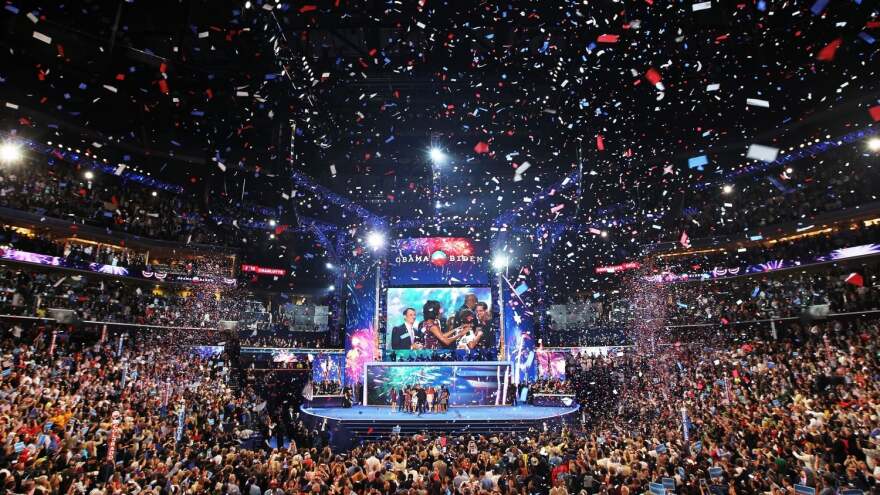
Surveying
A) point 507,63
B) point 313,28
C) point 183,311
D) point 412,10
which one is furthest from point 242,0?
point 183,311

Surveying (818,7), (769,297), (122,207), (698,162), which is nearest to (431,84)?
(818,7)

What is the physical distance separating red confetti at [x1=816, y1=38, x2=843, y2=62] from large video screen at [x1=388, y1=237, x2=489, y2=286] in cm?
1730

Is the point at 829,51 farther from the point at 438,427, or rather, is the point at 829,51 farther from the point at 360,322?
the point at 360,322

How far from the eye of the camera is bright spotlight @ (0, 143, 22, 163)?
2040 centimetres

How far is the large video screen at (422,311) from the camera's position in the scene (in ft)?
85.2

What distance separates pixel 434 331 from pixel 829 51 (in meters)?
20.3

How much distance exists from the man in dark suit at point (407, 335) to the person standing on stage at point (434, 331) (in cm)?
39

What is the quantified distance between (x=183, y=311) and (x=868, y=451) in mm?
28178

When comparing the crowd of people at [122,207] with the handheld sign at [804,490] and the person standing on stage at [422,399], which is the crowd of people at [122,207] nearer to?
the person standing on stage at [422,399]

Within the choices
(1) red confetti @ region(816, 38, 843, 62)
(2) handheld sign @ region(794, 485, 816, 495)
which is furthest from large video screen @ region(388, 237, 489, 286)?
(2) handheld sign @ region(794, 485, 816, 495)

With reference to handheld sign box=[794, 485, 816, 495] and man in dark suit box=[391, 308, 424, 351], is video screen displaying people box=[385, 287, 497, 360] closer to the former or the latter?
man in dark suit box=[391, 308, 424, 351]

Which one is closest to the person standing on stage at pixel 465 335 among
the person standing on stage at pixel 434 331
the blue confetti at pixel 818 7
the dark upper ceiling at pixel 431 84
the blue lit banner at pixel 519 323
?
the person standing on stage at pixel 434 331

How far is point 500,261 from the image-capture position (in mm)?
27656

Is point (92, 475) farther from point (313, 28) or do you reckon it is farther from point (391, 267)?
point (391, 267)
